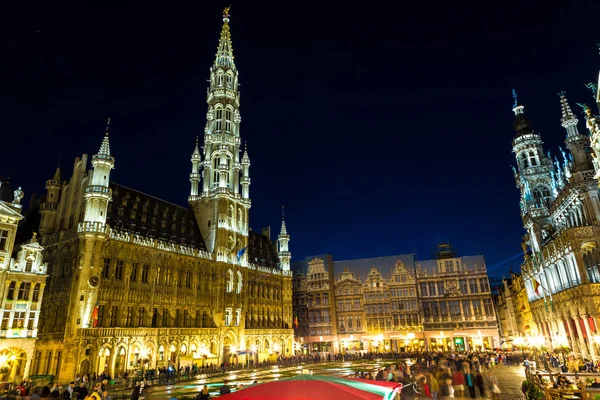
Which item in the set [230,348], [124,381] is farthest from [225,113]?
[124,381]

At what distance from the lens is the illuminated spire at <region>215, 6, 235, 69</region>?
7641 cm

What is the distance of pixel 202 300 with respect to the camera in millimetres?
54094

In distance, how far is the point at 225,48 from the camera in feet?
259

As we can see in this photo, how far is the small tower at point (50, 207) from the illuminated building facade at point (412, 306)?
48824 millimetres

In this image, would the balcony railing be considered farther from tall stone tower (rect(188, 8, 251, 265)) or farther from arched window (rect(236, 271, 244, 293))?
arched window (rect(236, 271, 244, 293))

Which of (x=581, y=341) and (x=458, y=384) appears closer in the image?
(x=458, y=384)

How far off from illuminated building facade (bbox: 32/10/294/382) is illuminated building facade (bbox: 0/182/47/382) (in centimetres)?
399

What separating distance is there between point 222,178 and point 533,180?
4959 centimetres

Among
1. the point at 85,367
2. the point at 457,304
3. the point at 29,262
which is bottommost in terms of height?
the point at 85,367

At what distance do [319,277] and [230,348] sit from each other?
26477 mm

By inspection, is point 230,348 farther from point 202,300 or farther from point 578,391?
point 578,391

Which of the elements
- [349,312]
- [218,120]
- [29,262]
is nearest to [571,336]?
[349,312]

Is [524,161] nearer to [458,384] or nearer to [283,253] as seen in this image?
[283,253]

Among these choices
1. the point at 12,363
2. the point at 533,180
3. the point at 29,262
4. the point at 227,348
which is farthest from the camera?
the point at 533,180
